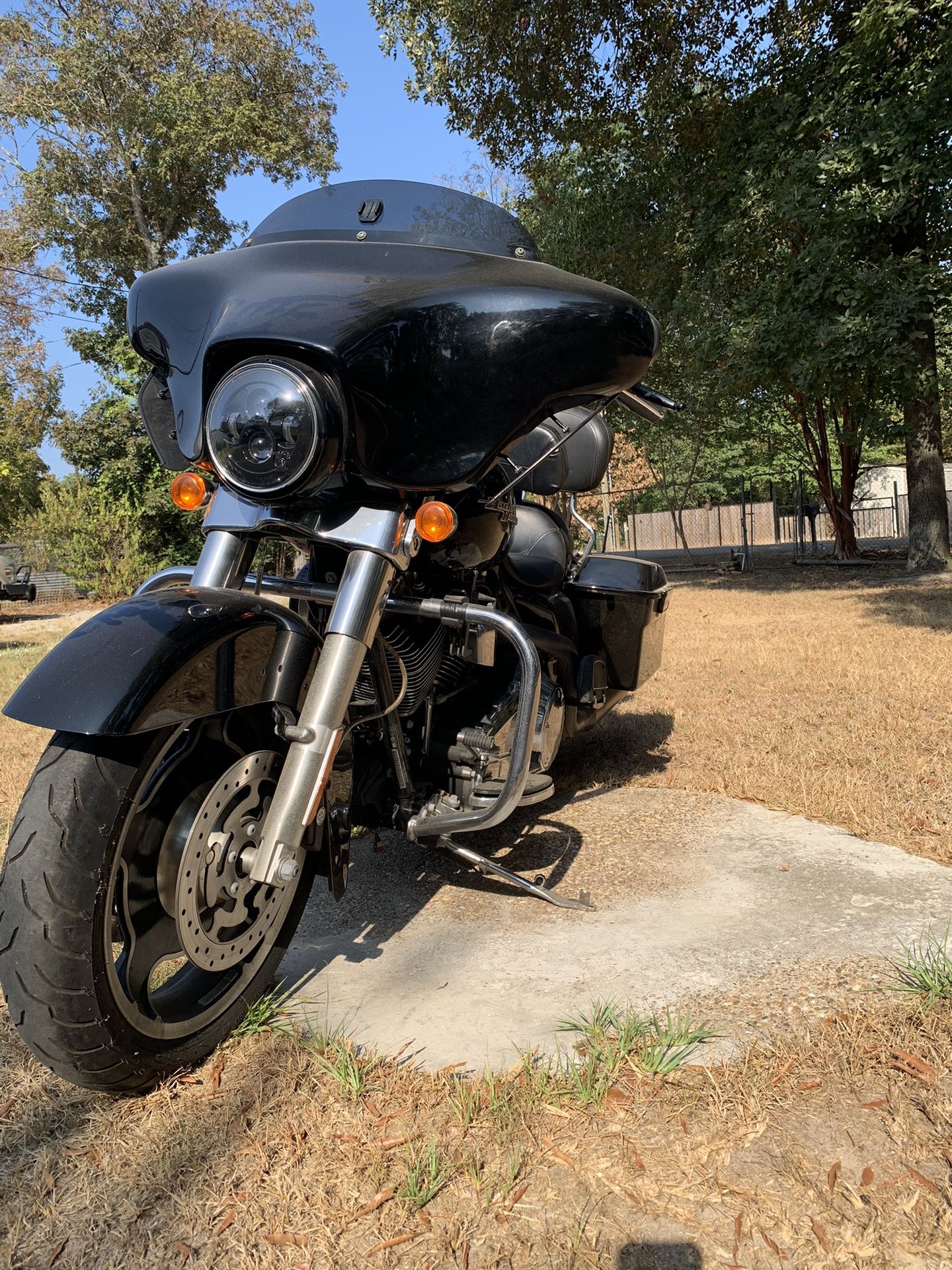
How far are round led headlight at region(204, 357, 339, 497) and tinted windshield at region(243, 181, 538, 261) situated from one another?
58cm

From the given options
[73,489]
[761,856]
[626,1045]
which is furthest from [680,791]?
[73,489]

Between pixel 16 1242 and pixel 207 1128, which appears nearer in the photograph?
pixel 16 1242

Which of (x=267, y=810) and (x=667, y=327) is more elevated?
(x=667, y=327)

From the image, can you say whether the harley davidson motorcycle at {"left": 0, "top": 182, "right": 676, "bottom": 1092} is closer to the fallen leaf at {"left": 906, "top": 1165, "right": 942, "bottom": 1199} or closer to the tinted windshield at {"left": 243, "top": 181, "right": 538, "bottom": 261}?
the tinted windshield at {"left": 243, "top": 181, "right": 538, "bottom": 261}

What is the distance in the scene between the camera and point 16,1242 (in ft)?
4.75

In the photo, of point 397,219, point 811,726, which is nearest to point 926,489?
point 811,726

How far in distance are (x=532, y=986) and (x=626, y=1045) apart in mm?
350

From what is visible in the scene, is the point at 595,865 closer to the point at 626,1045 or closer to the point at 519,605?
the point at 519,605

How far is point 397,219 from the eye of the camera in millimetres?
2254

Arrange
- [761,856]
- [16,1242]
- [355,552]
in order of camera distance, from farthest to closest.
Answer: [761,856] → [355,552] → [16,1242]

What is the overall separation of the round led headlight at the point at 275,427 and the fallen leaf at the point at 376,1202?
4.18ft

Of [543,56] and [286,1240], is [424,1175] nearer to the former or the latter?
[286,1240]

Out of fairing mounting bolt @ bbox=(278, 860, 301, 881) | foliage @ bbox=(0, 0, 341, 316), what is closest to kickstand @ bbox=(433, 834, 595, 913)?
fairing mounting bolt @ bbox=(278, 860, 301, 881)

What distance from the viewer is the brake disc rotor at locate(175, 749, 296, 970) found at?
175 cm
